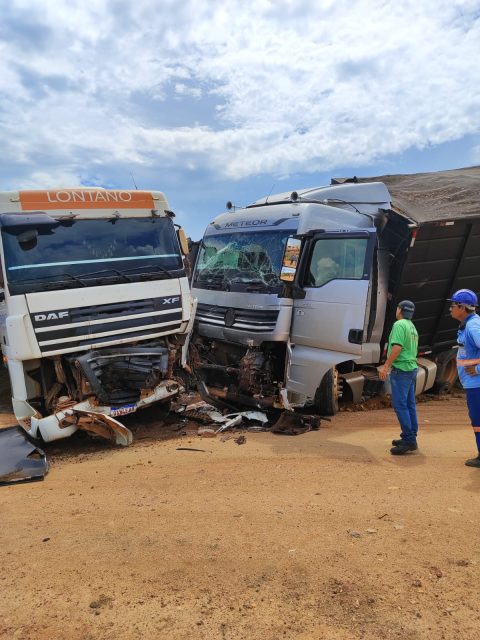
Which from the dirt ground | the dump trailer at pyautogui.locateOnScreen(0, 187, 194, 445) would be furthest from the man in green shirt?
the dump trailer at pyautogui.locateOnScreen(0, 187, 194, 445)

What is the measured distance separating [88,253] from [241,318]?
2.15m

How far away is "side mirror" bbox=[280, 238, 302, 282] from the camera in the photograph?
6.39m

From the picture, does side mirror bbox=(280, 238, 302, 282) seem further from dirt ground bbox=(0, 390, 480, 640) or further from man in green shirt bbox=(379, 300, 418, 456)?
dirt ground bbox=(0, 390, 480, 640)

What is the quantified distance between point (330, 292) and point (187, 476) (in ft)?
10.1

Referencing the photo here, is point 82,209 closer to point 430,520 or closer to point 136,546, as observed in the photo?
point 136,546

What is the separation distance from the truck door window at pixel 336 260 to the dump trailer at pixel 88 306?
1698 mm

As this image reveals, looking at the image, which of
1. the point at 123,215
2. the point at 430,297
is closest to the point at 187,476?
the point at 123,215

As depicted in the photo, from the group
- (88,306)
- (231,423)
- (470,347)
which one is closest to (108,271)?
(88,306)

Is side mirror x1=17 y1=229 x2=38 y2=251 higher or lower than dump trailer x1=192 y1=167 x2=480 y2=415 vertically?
higher

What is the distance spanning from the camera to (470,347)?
14.2 feet

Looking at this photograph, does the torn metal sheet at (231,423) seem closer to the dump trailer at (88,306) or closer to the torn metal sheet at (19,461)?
the dump trailer at (88,306)

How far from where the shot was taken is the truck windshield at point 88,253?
5.08 metres

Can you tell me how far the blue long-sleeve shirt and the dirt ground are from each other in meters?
0.76

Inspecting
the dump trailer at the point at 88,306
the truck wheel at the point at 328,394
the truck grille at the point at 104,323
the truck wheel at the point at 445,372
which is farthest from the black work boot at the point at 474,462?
the truck wheel at the point at 445,372
